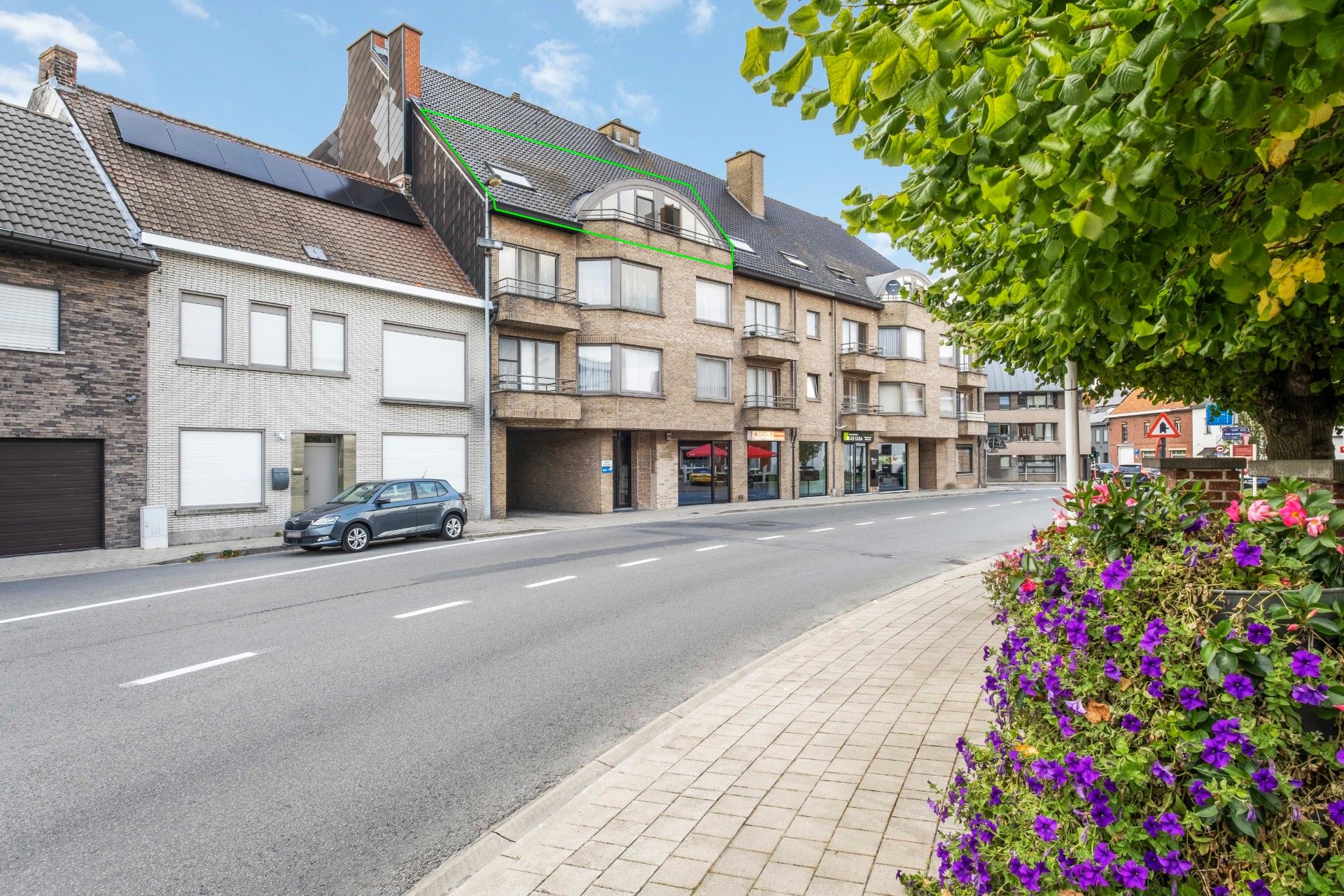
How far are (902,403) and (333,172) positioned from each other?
27.1 meters

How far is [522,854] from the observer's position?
10.7 ft

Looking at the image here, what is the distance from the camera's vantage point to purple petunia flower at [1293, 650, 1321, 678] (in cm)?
186

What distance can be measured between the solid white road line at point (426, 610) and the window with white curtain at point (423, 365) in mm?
12417

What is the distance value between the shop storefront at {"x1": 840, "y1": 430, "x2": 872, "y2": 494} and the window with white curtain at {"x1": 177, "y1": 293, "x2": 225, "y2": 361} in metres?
25.1

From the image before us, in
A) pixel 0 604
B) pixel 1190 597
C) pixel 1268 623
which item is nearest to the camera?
pixel 1268 623

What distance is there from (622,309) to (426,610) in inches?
684

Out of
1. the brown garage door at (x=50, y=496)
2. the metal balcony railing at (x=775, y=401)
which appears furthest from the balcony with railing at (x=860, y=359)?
the brown garage door at (x=50, y=496)

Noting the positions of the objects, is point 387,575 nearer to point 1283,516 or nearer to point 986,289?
point 986,289

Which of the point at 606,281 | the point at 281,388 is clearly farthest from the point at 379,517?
the point at 606,281

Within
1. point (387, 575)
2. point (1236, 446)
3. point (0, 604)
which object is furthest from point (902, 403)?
point (0, 604)

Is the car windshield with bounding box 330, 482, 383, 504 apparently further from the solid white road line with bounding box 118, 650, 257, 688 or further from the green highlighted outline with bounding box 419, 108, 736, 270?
the green highlighted outline with bounding box 419, 108, 736, 270

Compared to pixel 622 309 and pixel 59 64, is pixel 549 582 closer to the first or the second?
pixel 622 309

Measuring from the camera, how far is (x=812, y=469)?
33.0m

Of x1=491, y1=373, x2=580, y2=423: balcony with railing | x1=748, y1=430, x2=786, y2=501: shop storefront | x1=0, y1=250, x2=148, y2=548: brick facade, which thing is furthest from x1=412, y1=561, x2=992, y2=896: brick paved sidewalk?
x1=748, y1=430, x2=786, y2=501: shop storefront
